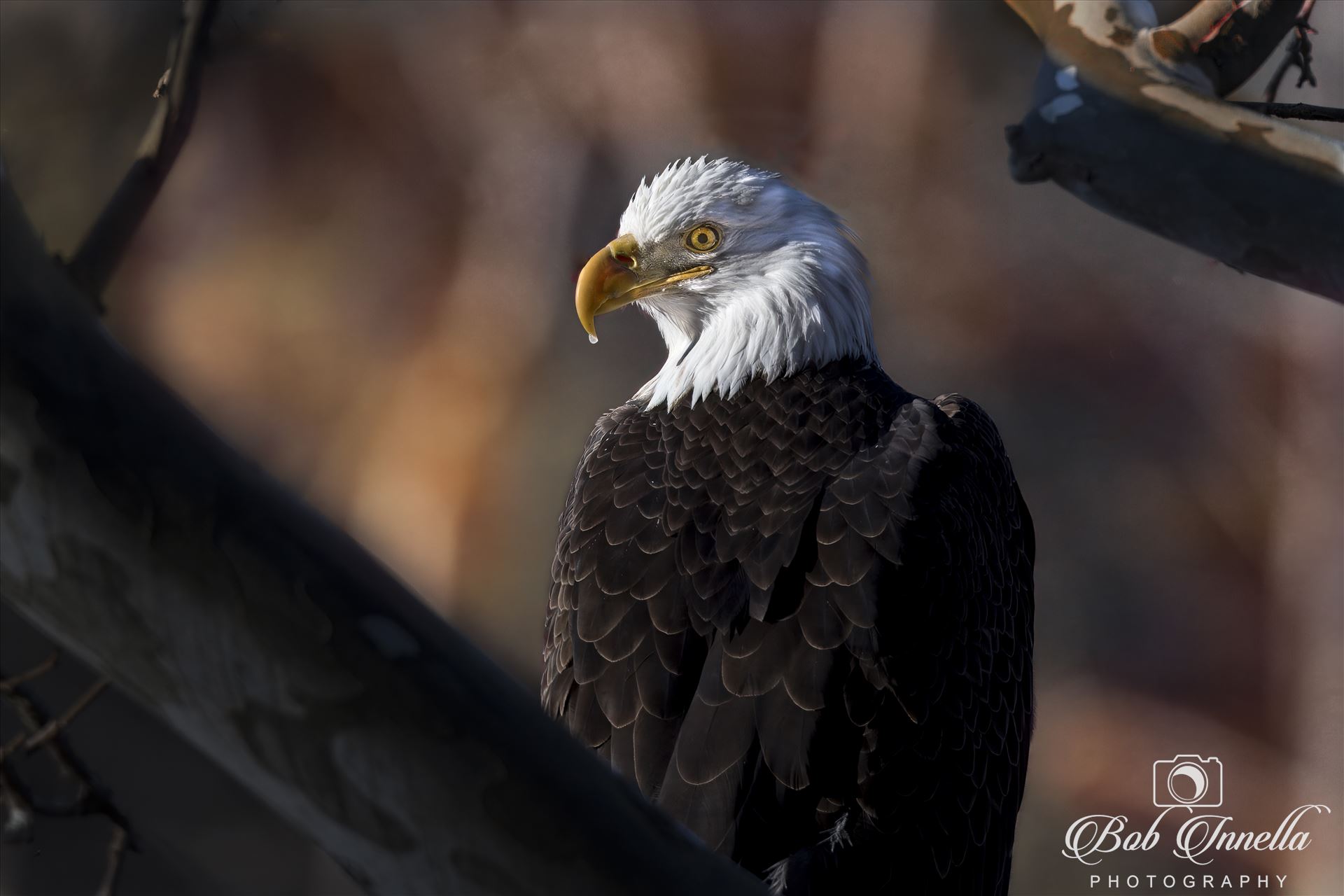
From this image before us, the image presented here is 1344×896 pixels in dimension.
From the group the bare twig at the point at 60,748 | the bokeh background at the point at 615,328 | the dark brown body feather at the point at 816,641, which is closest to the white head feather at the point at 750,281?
the dark brown body feather at the point at 816,641

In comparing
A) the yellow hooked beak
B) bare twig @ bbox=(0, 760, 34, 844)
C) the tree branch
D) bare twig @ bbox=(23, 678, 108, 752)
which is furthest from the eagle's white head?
bare twig @ bbox=(0, 760, 34, 844)

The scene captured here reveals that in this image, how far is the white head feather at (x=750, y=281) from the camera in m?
1.73

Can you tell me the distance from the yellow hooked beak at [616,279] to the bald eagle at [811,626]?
0.63 feet

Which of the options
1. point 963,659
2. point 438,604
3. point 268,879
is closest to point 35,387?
point 963,659

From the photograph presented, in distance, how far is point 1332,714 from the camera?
225 centimetres

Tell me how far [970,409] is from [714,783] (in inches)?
26.3

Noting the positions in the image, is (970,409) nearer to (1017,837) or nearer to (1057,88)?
(1057,88)

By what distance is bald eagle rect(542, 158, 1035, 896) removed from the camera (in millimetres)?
1226

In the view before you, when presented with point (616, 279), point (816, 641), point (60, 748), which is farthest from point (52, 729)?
point (616, 279)

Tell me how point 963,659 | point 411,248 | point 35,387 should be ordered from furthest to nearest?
point 411,248 → point 963,659 → point 35,387

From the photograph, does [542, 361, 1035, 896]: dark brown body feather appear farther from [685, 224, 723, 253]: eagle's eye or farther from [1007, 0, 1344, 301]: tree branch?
[1007, 0, 1344, 301]: tree branch

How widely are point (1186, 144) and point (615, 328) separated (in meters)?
1.16

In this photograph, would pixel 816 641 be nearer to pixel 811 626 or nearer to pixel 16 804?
pixel 811 626

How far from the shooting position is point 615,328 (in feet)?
8.00
